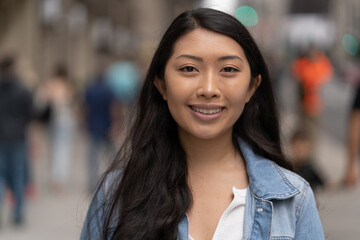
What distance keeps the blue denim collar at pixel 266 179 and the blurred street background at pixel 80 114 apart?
0.43m

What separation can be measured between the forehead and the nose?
0.08 meters

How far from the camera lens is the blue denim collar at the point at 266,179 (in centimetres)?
218

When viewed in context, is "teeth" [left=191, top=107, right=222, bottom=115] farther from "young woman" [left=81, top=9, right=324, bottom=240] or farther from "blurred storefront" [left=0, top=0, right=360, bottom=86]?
"blurred storefront" [left=0, top=0, right=360, bottom=86]

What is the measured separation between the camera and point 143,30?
35.2m

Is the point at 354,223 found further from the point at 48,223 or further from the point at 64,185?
the point at 64,185

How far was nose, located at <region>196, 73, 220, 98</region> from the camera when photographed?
2174 mm

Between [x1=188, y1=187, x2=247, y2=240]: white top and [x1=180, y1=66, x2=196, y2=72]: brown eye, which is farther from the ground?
[x1=180, y1=66, x2=196, y2=72]: brown eye

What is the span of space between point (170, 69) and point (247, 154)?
1.34ft

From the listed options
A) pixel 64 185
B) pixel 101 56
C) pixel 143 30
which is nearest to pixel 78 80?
pixel 101 56

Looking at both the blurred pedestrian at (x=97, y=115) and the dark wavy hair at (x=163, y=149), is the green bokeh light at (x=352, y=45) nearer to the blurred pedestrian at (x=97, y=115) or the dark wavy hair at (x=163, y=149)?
the blurred pedestrian at (x=97, y=115)

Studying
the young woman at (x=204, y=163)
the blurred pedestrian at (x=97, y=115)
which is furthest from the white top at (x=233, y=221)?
the blurred pedestrian at (x=97, y=115)

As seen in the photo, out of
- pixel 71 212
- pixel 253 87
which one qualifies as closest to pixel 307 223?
pixel 253 87

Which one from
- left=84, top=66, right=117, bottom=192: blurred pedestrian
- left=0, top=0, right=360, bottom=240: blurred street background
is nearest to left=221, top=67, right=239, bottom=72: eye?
left=0, top=0, right=360, bottom=240: blurred street background

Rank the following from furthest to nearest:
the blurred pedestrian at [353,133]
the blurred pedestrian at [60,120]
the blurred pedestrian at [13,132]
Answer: the blurred pedestrian at [60,120], the blurred pedestrian at [13,132], the blurred pedestrian at [353,133]
